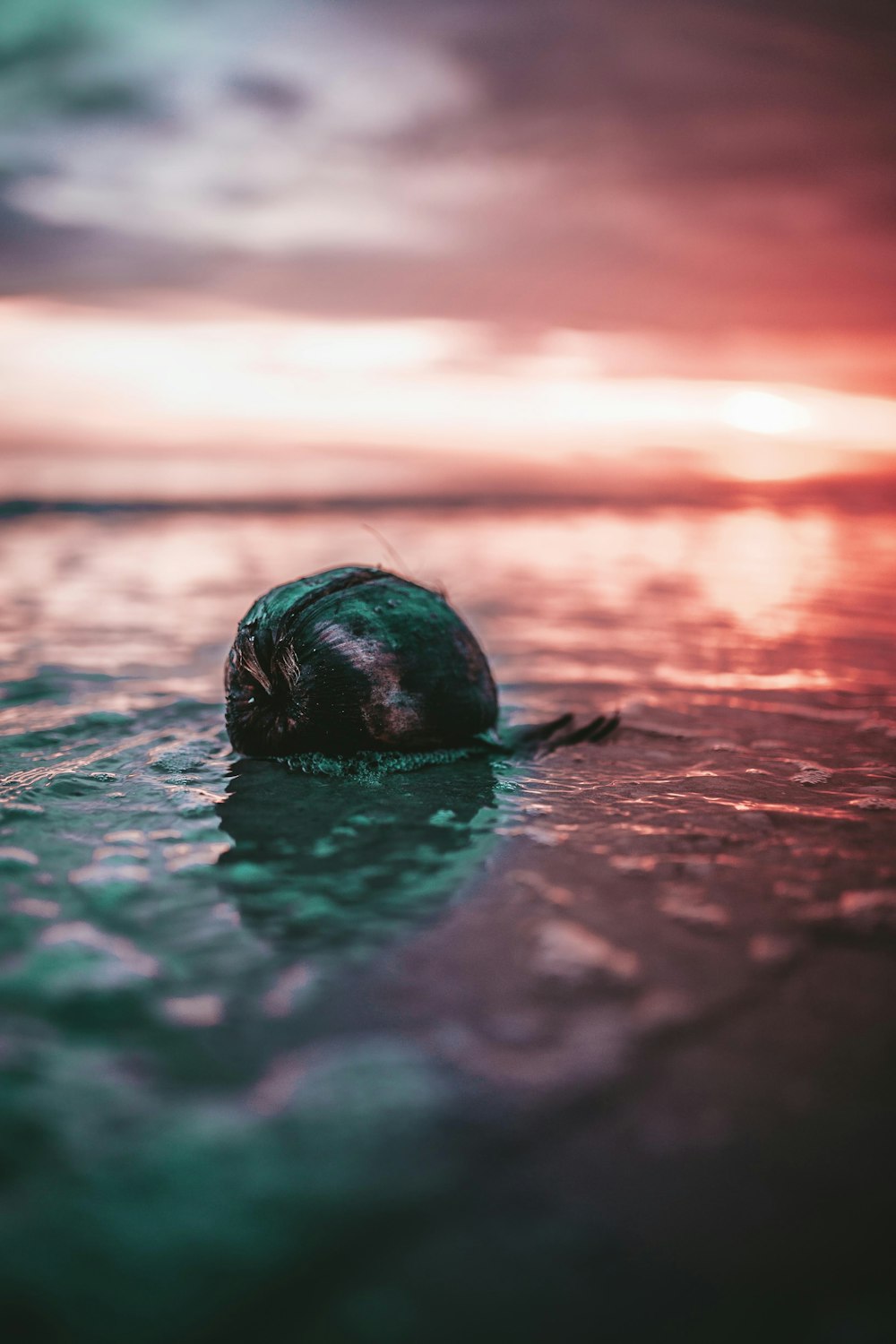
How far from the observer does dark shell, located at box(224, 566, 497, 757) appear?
12.5ft

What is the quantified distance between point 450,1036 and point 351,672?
1.96 meters

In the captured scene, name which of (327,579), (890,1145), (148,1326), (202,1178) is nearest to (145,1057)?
(202,1178)

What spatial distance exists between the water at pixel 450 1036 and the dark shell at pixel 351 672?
0.65 ft

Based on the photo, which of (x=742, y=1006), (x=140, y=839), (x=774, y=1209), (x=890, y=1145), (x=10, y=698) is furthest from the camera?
(x=10, y=698)

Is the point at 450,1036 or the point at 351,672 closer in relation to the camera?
the point at 450,1036

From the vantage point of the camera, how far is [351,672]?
3.79 m

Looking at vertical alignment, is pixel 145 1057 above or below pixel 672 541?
below

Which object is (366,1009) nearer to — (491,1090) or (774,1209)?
(491,1090)

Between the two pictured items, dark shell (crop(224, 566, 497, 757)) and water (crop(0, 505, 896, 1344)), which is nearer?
water (crop(0, 505, 896, 1344))

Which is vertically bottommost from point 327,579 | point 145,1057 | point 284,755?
point 145,1057

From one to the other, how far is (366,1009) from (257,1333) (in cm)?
81

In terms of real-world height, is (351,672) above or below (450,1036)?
above

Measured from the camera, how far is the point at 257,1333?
142 centimetres

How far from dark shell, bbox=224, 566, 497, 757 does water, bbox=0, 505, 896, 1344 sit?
199mm
